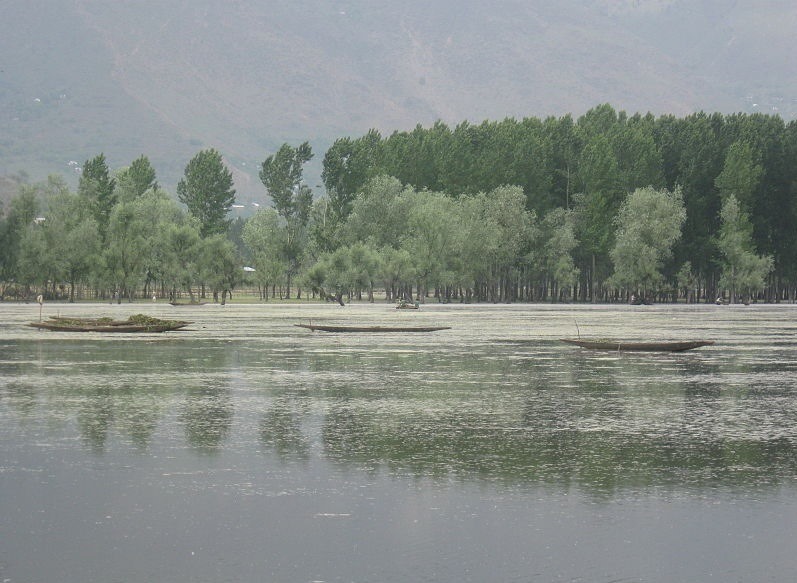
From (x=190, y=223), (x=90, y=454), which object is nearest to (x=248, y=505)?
(x=90, y=454)

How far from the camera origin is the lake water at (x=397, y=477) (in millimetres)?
14055

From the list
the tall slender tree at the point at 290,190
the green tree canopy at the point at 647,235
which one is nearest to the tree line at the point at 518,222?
the green tree canopy at the point at 647,235

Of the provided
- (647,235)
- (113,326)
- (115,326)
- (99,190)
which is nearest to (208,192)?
(99,190)

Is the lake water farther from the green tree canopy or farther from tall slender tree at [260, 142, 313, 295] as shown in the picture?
tall slender tree at [260, 142, 313, 295]

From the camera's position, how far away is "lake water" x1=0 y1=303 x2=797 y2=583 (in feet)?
46.1

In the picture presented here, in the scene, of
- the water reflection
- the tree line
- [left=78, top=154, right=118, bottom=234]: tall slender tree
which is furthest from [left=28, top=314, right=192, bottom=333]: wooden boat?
[left=78, top=154, right=118, bottom=234]: tall slender tree

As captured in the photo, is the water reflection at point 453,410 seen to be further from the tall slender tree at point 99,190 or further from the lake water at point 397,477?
the tall slender tree at point 99,190

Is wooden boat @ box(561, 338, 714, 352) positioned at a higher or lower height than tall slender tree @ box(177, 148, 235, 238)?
lower

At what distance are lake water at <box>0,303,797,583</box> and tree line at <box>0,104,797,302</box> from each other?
4660 inches

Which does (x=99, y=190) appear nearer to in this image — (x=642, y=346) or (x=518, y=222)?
(x=518, y=222)

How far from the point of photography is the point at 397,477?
64.2ft

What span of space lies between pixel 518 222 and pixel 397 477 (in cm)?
14295

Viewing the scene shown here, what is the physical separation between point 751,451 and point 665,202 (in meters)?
133

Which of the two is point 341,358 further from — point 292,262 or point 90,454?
point 292,262
